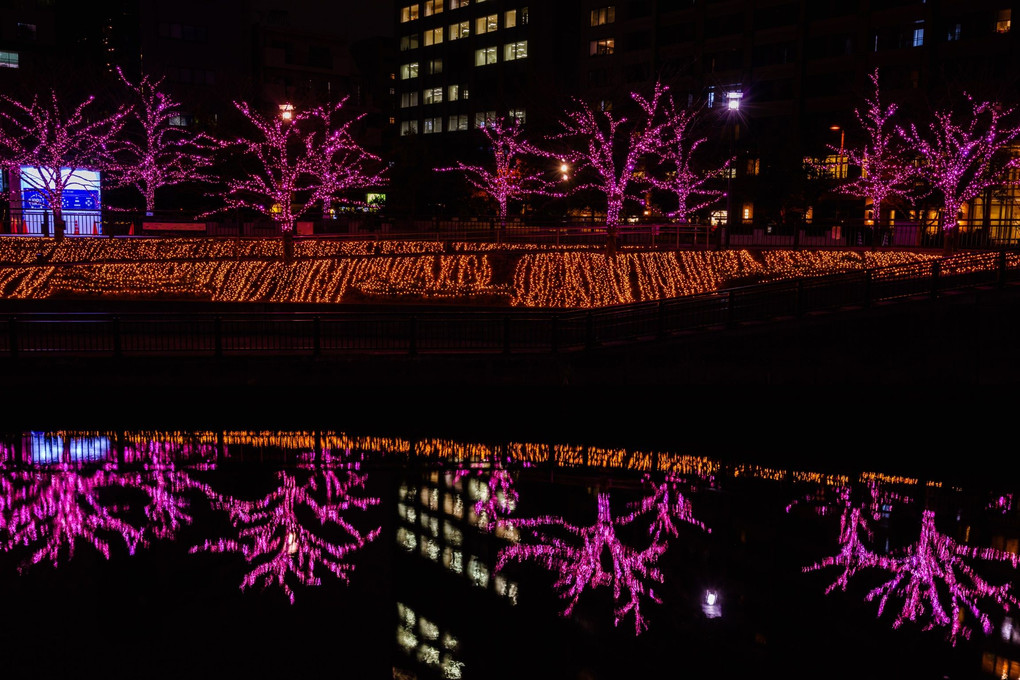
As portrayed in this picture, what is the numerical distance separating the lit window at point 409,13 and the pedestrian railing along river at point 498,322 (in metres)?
77.2

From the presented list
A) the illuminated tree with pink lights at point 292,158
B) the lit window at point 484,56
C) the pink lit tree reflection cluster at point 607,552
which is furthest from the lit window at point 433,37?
the pink lit tree reflection cluster at point 607,552

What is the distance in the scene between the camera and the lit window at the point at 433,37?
289 feet

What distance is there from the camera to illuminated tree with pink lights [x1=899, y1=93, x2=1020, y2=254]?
33375mm

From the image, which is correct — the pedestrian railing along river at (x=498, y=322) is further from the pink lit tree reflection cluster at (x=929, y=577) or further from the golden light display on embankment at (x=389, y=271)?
the pink lit tree reflection cluster at (x=929, y=577)

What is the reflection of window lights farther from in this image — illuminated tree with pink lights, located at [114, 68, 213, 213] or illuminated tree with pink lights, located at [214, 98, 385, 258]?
illuminated tree with pink lights, located at [114, 68, 213, 213]

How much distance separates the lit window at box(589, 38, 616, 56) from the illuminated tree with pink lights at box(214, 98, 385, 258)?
1118 inches

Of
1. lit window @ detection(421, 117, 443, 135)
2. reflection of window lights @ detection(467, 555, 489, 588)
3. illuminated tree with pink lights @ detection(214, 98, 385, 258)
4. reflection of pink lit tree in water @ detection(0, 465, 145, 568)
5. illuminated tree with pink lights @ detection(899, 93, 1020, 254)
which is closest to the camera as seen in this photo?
reflection of window lights @ detection(467, 555, 489, 588)

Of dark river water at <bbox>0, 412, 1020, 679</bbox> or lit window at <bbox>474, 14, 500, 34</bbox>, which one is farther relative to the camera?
lit window at <bbox>474, 14, 500, 34</bbox>

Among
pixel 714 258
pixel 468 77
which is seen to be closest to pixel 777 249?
pixel 714 258

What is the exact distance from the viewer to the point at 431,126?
296 feet

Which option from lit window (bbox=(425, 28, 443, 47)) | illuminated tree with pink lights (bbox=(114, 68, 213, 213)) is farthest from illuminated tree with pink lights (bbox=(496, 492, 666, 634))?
lit window (bbox=(425, 28, 443, 47))

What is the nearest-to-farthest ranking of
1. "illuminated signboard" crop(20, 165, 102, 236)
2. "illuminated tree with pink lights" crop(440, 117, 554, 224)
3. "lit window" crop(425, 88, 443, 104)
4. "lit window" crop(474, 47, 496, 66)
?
"illuminated signboard" crop(20, 165, 102, 236)
"illuminated tree with pink lights" crop(440, 117, 554, 224)
"lit window" crop(474, 47, 496, 66)
"lit window" crop(425, 88, 443, 104)

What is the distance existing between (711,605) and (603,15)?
69602 mm

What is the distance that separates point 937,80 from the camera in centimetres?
5297
